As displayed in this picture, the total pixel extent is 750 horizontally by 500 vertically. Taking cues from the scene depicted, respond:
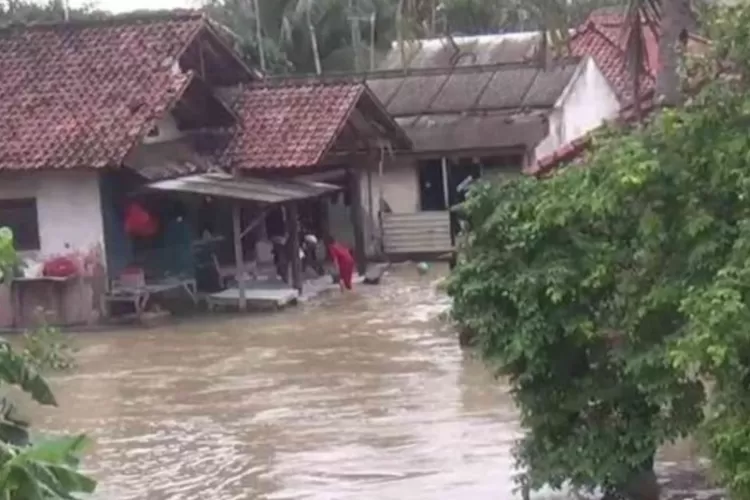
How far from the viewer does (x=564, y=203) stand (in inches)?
386

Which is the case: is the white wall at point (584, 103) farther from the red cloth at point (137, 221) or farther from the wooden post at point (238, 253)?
the red cloth at point (137, 221)

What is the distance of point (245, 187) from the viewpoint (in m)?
26.6

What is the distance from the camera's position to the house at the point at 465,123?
110 ft

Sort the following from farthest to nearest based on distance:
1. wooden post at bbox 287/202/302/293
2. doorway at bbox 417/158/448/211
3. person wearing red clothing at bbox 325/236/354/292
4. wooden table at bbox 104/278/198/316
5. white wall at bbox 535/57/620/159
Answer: doorway at bbox 417/158/448/211
white wall at bbox 535/57/620/159
person wearing red clothing at bbox 325/236/354/292
wooden post at bbox 287/202/302/293
wooden table at bbox 104/278/198/316

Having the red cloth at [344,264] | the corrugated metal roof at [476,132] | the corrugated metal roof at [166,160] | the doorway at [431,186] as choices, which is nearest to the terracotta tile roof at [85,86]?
the corrugated metal roof at [166,160]

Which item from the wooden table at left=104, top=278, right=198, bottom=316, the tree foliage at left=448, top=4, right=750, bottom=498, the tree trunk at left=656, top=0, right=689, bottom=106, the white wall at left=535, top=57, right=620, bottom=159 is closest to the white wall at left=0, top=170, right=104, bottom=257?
the wooden table at left=104, top=278, right=198, bottom=316

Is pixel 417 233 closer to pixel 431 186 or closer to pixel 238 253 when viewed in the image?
pixel 431 186

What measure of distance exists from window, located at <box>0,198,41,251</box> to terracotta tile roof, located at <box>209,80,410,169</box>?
11.8 ft

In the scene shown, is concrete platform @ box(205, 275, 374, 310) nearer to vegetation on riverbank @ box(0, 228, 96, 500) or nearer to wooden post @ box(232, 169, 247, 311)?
wooden post @ box(232, 169, 247, 311)

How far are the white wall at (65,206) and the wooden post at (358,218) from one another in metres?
6.08

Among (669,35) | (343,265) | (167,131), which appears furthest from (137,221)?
(669,35)

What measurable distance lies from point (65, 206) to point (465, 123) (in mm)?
10986

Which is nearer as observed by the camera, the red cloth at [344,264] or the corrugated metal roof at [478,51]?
the red cloth at [344,264]

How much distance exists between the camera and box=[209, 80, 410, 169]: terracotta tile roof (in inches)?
1107
